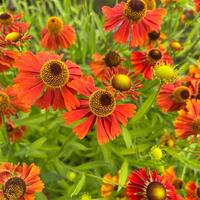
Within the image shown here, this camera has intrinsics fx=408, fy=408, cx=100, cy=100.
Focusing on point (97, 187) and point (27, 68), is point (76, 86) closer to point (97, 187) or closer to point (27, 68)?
point (27, 68)

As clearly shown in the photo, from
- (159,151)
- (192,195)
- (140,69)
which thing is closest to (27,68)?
(159,151)

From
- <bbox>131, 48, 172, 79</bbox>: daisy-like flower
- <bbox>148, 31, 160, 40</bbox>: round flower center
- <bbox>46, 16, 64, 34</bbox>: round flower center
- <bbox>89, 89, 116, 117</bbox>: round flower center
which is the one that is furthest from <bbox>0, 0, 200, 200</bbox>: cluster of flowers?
<bbox>148, 31, 160, 40</bbox>: round flower center

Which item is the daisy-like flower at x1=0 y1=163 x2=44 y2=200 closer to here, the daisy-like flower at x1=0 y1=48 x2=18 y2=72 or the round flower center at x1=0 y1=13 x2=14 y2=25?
the daisy-like flower at x1=0 y1=48 x2=18 y2=72

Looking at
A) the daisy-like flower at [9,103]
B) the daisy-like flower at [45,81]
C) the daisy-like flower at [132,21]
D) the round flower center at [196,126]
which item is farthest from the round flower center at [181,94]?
the daisy-like flower at [9,103]

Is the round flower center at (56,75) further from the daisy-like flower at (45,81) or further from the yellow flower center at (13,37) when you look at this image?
the yellow flower center at (13,37)

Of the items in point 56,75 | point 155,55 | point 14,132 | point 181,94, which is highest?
point 56,75

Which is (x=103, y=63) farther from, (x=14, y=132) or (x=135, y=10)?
(x=14, y=132)

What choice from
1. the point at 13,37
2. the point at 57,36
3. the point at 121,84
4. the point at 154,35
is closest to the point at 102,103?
the point at 121,84
